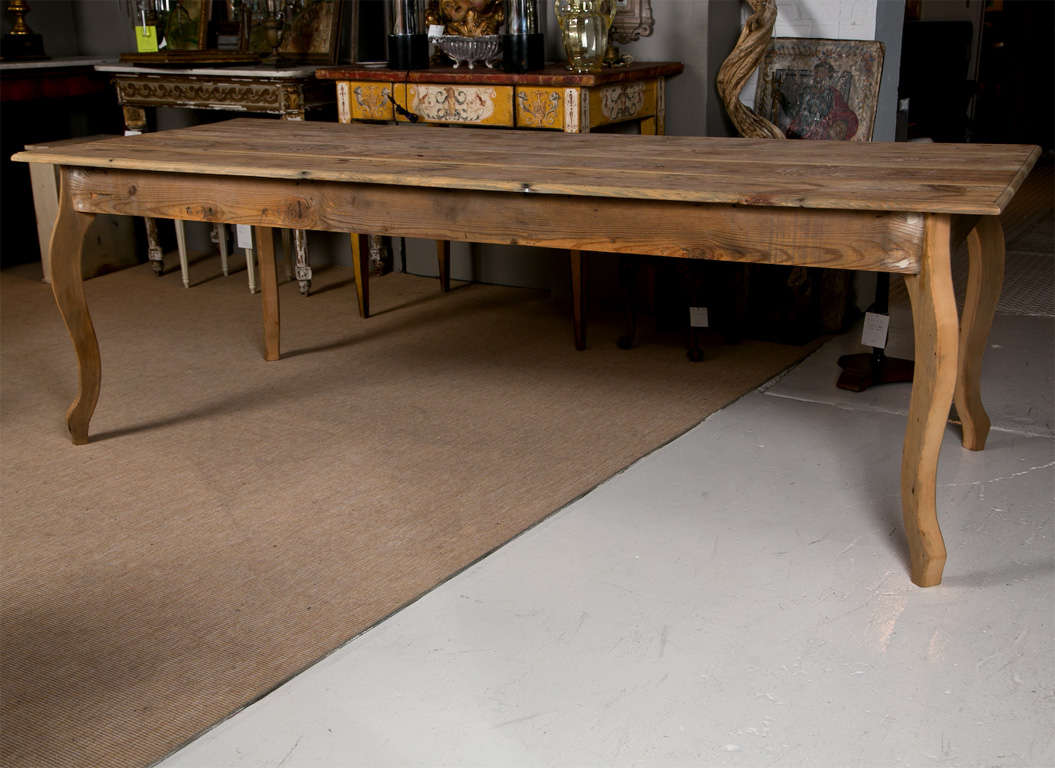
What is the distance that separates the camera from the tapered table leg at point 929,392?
1.94m

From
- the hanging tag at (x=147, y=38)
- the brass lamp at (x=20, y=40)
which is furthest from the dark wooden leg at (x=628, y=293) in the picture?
the brass lamp at (x=20, y=40)

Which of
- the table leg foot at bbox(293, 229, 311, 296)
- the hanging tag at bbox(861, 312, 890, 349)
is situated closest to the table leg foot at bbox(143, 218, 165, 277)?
the table leg foot at bbox(293, 229, 311, 296)

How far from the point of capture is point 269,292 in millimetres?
3449

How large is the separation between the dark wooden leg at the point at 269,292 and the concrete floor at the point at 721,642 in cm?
134

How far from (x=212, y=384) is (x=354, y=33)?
181cm

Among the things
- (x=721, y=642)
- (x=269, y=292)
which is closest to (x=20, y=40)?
(x=269, y=292)

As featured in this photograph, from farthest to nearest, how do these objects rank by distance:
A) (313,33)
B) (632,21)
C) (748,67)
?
(313,33)
(632,21)
(748,67)

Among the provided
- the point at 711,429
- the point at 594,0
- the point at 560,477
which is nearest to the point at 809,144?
the point at 711,429

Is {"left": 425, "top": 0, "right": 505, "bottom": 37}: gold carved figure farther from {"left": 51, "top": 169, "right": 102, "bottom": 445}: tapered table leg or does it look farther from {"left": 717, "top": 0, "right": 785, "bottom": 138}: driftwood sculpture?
{"left": 51, "top": 169, "right": 102, "bottom": 445}: tapered table leg

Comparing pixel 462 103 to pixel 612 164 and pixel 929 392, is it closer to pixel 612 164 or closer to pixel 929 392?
pixel 612 164

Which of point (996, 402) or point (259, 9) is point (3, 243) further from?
point (996, 402)

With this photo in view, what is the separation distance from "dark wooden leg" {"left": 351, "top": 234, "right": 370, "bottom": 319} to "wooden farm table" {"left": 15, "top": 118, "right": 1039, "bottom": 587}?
93 centimetres

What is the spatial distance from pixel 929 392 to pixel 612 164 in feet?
2.63

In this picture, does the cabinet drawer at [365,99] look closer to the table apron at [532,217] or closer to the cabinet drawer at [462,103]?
the cabinet drawer at [462,103]
